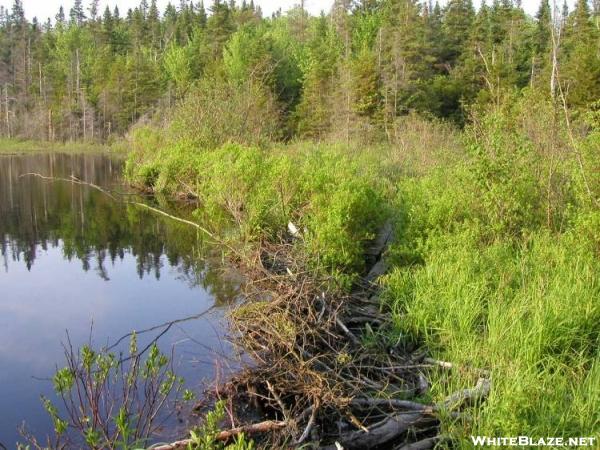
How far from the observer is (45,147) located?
48844mm

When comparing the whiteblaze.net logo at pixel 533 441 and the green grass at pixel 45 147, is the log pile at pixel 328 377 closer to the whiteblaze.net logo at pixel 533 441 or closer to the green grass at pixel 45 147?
the whiteblaze.net logo at pixel 533 441

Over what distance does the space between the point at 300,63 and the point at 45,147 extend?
21.6m

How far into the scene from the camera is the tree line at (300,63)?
34.9 m

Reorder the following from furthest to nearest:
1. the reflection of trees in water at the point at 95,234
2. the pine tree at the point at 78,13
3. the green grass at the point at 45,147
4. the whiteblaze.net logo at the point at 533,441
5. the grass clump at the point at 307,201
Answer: the pine tree at the point at 78,13 < the green grass at the point at 45,147 < the reflection of trees in water at the point at 95,234 < the grass clump at the point at 307,201 < the whiteblaze.net logo at the point at 533,441

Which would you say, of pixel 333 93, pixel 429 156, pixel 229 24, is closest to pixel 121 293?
pixel 429 156

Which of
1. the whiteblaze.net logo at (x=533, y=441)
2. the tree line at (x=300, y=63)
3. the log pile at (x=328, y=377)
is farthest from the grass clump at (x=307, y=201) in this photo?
the tree line at (x=300, y=63)

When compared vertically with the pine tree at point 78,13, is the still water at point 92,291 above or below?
below

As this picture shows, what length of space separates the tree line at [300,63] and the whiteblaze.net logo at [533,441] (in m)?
18.8

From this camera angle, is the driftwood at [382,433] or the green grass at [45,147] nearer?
the driftwood at [382,433]

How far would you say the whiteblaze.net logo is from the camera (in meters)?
3.93

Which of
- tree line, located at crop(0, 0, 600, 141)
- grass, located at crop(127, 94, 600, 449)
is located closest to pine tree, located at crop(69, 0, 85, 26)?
tree line, located at crop(0, 0, 600, 141)

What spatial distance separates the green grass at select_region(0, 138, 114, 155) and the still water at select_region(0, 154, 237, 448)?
30.5m

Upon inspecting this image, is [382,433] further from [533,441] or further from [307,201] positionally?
[307,201]

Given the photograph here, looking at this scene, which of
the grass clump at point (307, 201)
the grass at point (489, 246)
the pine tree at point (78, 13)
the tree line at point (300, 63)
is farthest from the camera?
the pine tree at point (78, 13)
